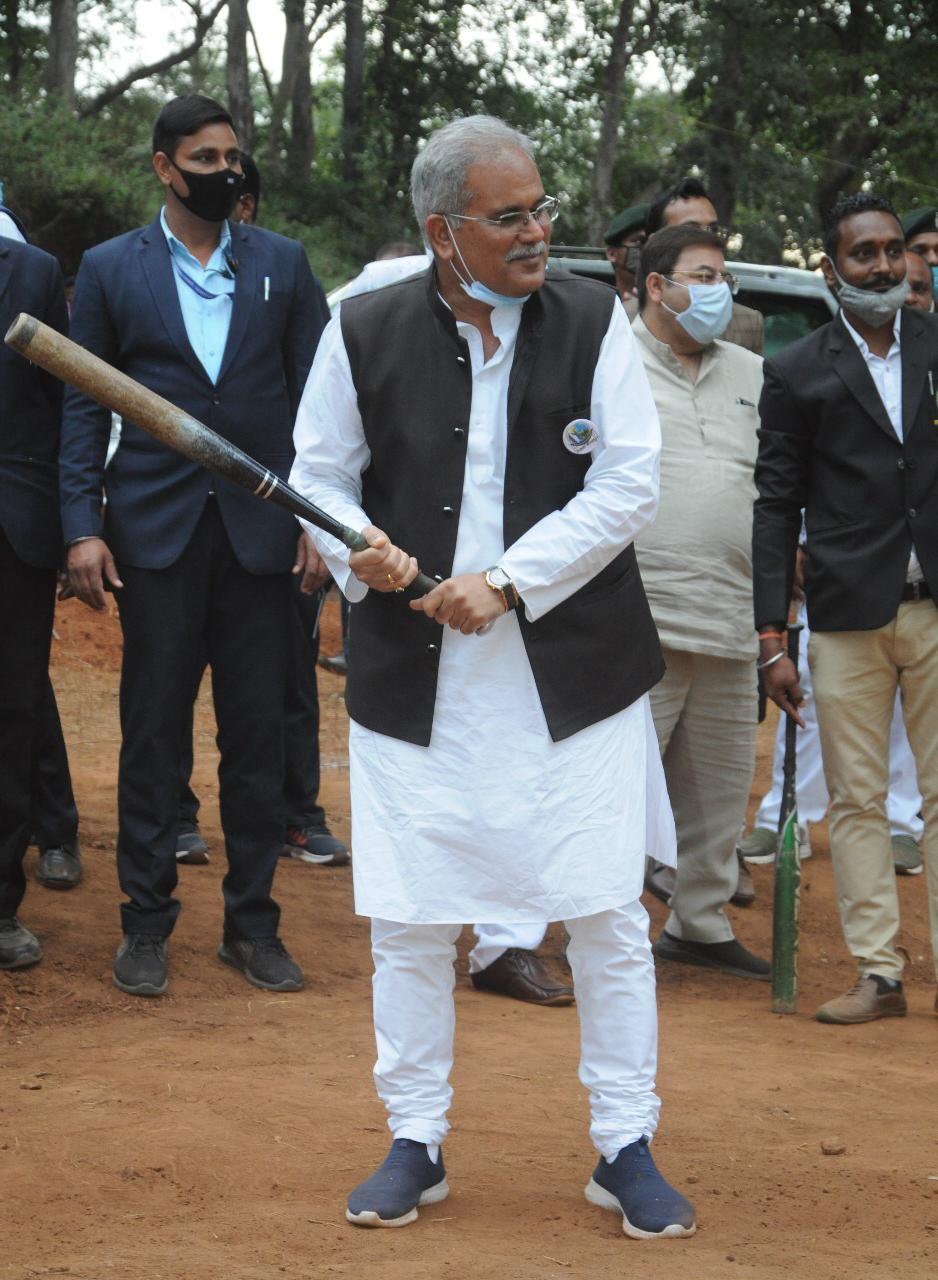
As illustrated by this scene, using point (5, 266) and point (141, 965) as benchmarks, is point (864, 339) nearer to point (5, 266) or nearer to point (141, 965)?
point (5, 266)

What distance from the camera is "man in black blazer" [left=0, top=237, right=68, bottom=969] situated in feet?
17.5

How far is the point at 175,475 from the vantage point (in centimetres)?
529

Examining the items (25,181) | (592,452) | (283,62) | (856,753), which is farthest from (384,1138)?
(283,62)

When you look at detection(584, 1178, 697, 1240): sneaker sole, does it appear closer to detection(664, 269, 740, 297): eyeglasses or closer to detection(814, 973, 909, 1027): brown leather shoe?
detection(814, 973, 909, 1027): brown leather shoe

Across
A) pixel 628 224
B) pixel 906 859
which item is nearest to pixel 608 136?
pixel 628 224

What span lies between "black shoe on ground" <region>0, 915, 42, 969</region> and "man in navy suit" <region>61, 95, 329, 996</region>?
0.97 ft

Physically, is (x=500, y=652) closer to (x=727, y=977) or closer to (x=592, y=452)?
(x=592, y=452)

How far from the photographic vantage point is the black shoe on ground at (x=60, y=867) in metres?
6.27

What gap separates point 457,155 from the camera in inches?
146

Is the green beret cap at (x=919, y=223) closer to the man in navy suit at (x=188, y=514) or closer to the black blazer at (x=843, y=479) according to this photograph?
the black blazer at (x=843, y=479)

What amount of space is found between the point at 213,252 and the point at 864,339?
7.11 ft

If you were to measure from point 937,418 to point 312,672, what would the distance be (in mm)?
3055

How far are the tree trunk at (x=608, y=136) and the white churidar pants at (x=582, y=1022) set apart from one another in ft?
69.2

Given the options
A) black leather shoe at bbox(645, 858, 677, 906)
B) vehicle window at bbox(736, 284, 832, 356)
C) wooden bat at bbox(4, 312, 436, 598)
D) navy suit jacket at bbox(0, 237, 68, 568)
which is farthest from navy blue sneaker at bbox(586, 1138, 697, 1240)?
vehicle window at bbox(736, 284, 832, 356)
